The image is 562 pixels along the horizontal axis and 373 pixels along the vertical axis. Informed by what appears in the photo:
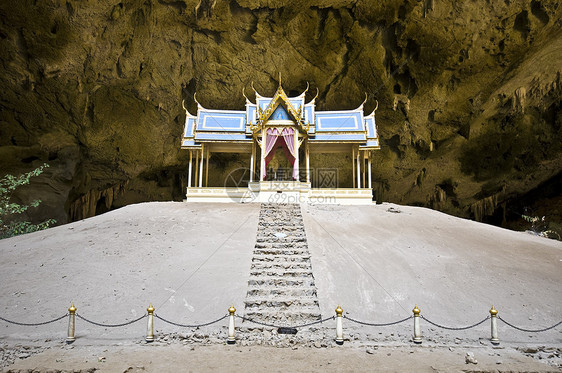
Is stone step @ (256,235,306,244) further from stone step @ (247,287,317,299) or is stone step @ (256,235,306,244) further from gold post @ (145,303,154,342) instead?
gold post @ (145,303,154,342)

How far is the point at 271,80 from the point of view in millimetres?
22391

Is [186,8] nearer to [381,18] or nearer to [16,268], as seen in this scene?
[381,18]

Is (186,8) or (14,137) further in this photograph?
(14,137)

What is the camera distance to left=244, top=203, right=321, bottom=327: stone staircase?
7145mm

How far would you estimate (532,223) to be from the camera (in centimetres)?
2430

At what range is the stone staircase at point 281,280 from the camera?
23.4ft

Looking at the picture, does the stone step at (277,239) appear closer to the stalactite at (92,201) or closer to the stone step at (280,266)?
the stone step at (280,266)

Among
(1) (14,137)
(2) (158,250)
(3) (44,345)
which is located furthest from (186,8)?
(3) (44,345)

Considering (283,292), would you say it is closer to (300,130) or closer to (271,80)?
(300,130)

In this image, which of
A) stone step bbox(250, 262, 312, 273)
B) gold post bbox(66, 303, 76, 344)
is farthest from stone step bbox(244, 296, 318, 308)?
gold post bbox(66, 303, 76, 344)

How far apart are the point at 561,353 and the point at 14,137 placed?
2526cm

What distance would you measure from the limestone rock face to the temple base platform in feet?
26.3

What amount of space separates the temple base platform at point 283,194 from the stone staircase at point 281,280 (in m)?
3.93

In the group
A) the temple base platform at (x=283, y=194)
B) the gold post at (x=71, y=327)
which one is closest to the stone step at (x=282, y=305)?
the gold post at (x=71, y=327)
